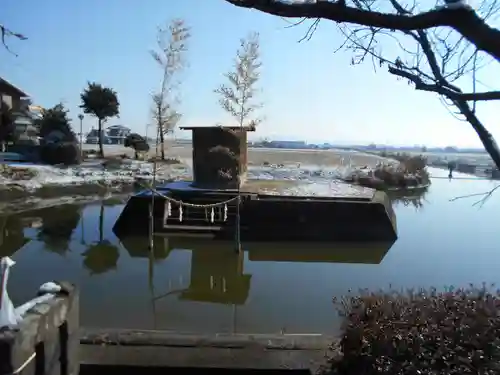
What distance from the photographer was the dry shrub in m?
2.62

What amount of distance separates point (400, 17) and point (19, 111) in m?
42.1

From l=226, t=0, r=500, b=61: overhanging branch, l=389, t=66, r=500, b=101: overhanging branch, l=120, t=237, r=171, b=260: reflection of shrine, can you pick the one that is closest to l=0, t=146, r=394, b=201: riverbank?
l=120, t=237, r=171, b=260: reflection of shrine

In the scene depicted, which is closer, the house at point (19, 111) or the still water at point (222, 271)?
the still water at point (222, 271)

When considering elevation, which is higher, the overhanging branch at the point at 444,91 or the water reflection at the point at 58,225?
the overhanging branch at the point at 444,91

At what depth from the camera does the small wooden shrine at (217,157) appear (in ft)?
53.4

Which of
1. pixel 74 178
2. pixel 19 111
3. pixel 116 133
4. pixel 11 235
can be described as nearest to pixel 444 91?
pixel 11 235

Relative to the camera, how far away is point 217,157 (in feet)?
54.3

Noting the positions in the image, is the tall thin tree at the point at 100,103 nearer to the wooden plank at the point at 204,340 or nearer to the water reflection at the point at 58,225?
the water reflection at the point at 58,225

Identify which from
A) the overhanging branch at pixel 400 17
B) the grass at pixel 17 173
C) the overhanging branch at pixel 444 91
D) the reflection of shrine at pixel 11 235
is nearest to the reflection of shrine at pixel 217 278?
the reflection of shrine at pixel 11 235

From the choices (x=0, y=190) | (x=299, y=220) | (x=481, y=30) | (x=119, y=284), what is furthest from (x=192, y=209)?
(x=481, y=30)

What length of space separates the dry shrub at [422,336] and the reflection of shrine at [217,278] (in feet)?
16.2

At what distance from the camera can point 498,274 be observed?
33.1 ft

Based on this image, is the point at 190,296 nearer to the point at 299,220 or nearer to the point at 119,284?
the point at 119,284

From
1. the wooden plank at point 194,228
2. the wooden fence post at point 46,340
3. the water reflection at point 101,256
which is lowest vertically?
the water reflection at point 101,256
